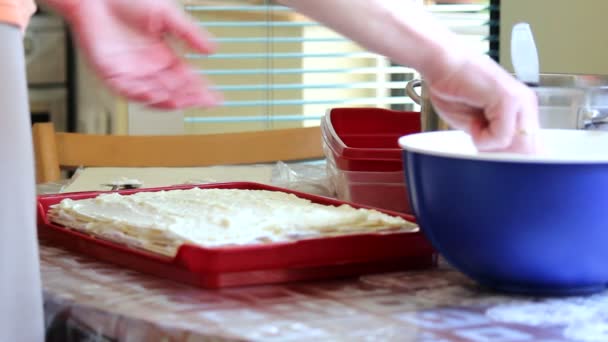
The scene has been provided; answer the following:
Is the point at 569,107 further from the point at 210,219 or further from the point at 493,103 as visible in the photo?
the point at 210,219

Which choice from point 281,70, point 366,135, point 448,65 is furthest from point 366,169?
point 281,70

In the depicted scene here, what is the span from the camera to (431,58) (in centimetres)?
71

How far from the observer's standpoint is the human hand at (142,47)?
26.0 inches

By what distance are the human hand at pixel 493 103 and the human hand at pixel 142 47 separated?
0.59ft

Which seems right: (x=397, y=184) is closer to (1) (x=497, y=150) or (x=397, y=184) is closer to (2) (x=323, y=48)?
(1) (x=497, y=150)

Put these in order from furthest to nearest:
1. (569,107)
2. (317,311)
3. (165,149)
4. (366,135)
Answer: (165,149), (366,135), (569,107), (317,311)

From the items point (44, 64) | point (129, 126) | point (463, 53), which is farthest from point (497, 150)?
point (44, 64)

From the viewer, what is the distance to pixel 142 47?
2.25 feet

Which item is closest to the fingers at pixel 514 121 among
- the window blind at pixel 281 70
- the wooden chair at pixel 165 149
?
the wooden chair at pixel 165 149

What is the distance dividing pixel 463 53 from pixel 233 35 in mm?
2093

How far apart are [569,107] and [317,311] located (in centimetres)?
40

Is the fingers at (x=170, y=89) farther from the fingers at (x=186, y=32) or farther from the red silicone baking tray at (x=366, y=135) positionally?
the red silicone baking tray at (x=366, y=135)

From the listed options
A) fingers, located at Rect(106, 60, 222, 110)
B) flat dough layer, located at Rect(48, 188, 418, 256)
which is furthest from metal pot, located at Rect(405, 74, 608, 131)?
fingers, located at Rect(106, 60, 222, 110)

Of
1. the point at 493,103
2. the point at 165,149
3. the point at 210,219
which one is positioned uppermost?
the point at 493,103
